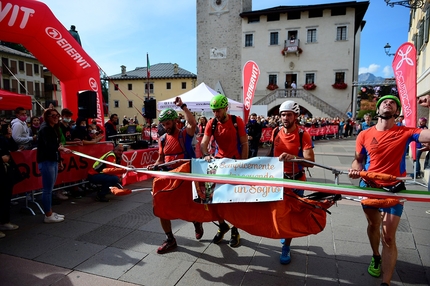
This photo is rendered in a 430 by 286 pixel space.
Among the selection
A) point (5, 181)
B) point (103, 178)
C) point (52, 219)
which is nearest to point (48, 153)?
point (5, 181)

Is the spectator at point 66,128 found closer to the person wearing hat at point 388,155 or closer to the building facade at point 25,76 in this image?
the person wearing hat at point 388,155

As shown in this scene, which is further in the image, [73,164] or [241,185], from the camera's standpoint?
[73,164]

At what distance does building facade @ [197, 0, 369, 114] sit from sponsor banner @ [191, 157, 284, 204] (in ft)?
106

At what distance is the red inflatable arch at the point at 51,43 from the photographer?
6367 millimetres

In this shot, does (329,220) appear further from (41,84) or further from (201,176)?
(41,84)

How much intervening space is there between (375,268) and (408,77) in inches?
205

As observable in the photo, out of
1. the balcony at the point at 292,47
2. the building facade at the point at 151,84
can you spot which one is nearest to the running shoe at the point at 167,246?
the balcony at the point at 292,47

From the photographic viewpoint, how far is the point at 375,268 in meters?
3.27

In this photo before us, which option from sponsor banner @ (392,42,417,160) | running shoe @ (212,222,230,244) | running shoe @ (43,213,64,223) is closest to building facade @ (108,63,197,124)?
sponsor banner @ (392,42,417,160)

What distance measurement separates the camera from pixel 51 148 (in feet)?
15.8

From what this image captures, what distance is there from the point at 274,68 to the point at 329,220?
1305 inches

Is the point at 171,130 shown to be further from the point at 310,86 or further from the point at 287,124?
the point at 310,86

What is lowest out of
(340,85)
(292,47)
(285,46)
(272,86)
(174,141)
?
(174,141)

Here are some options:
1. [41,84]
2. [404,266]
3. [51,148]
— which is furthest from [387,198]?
[41,84]
